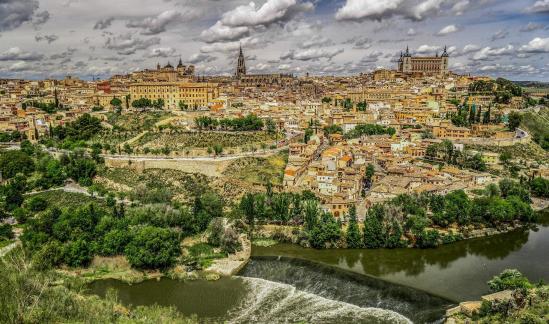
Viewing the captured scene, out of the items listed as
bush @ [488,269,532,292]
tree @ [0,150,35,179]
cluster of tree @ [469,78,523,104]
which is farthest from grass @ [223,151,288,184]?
cluster of tree @ [469,78,523,104]

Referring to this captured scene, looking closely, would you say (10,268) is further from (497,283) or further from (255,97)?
(255,97)

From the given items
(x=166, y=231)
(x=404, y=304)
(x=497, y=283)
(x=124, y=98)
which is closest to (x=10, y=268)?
(x=166, y=231)

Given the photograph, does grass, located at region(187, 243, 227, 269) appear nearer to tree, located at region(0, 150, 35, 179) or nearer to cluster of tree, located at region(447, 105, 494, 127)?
tree, located at region(0, 150, 35, 179)

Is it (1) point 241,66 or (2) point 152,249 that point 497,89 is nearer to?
(1) point 241,66

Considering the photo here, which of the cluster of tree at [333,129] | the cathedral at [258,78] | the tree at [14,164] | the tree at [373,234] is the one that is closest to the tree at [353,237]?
the tree at [373,234]

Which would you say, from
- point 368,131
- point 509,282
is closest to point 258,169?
point 368,131

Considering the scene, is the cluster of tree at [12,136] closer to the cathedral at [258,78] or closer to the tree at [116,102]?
the tree at [116,102]
